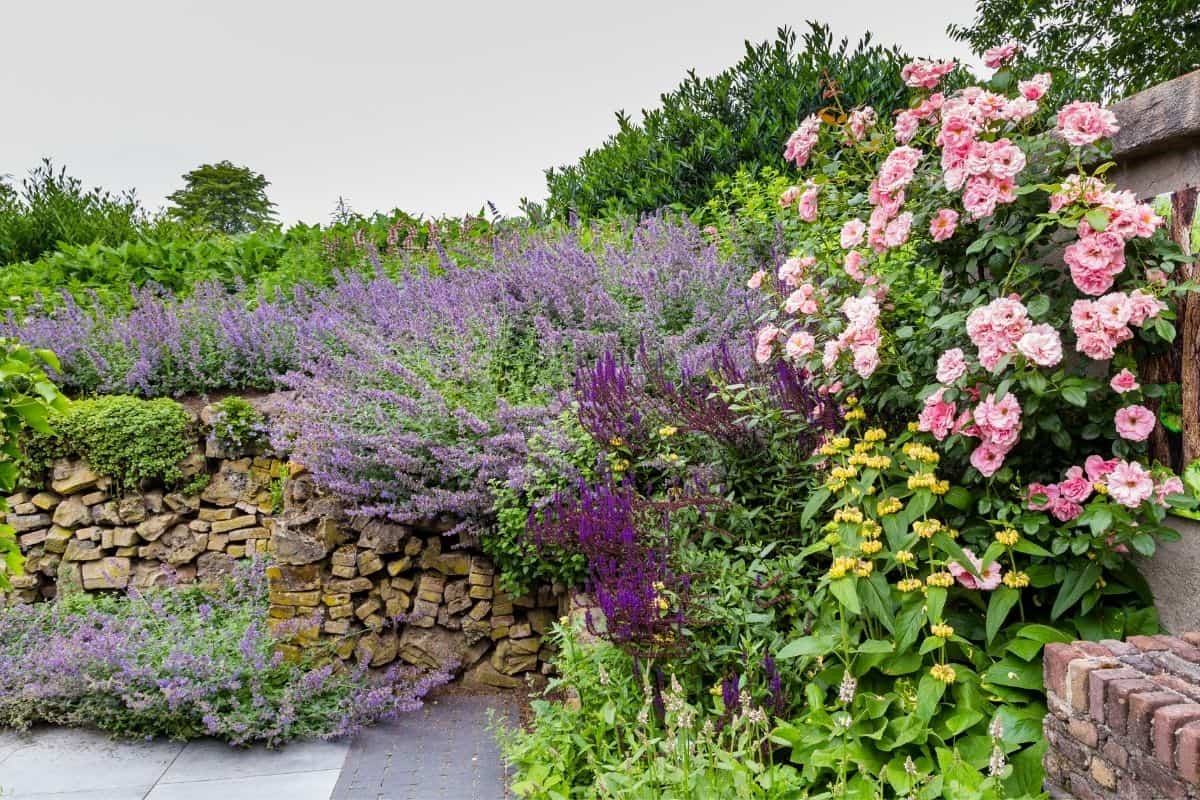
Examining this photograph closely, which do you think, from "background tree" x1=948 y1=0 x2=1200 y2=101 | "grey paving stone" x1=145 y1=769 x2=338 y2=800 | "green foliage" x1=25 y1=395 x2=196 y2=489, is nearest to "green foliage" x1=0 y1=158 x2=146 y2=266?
"green foliage" x1=25 y1=395 x2=196 y2=489

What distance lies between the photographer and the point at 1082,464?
276 centimetres

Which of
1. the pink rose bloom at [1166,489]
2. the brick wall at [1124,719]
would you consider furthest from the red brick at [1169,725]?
the pink rose bloom at [1166,489]

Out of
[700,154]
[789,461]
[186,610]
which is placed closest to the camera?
[789,461]

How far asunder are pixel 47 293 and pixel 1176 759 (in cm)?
798

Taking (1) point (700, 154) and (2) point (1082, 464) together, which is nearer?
(2) point (1082, 464)

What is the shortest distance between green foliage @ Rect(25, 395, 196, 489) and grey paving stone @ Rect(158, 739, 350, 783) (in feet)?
6.30

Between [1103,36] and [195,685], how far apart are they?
12279mm

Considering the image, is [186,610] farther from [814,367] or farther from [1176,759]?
[1176,759]

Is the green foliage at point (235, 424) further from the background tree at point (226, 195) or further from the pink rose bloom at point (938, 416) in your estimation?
the background tree at point (226, 195)

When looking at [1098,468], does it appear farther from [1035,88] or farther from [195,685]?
[195,685]

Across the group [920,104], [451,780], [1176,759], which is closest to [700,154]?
[920,104]

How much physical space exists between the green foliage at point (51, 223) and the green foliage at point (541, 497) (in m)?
6.82

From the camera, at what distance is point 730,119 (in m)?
7.40

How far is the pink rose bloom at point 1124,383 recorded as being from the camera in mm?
2557
